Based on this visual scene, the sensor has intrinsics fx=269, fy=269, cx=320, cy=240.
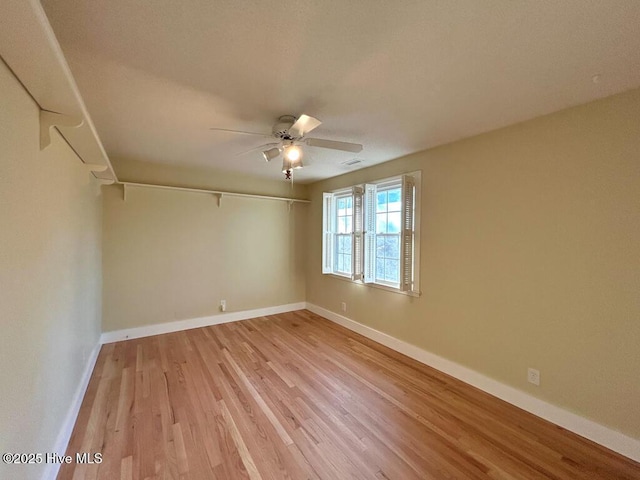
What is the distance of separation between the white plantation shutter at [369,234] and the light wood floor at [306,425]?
1.11m

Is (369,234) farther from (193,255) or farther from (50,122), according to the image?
(50,122)

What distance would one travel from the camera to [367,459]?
69.1 inches

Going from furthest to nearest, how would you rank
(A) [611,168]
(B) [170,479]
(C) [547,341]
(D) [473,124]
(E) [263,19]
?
1. (D) [473,124]
2. (C) [547,341]
3. (A) [611,168]
4. (B) [170,479]
5. (E) [263,19]

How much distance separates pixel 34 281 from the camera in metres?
1.41

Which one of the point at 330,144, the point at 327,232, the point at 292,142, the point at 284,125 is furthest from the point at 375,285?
the point at 284,125

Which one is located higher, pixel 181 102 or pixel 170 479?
pixel 181 102

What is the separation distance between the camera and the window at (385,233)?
3.19 meters

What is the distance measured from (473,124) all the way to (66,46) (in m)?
2.85

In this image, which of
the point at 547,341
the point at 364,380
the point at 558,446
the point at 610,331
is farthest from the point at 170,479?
the point at 610,331

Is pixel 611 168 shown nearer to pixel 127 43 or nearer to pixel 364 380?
pixel 364 380

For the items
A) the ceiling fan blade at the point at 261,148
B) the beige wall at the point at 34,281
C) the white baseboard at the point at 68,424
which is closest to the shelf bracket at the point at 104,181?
the beige wall at the point at 34,281

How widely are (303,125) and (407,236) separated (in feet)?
6.15

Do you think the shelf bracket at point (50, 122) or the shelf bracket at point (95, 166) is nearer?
the shelf bracket at point (50, 122)

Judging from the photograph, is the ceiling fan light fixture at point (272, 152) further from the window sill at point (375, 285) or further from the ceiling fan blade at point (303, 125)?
the window sill at point (375, 285)
